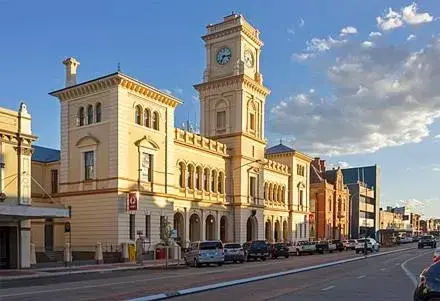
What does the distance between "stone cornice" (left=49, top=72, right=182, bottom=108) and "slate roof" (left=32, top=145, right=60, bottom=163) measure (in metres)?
8.81

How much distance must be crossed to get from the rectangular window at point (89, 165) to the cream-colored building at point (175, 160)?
9 centimetres

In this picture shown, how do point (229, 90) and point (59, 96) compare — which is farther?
point (229, 90)

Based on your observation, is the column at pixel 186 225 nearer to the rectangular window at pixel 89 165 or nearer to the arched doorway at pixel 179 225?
the arched doorway at pixel 179 225

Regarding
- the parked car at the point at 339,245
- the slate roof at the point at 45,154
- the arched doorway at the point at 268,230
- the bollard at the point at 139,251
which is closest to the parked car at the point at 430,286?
the bollard at the point at 139,251

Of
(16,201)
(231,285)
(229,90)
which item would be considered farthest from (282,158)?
(231,285)

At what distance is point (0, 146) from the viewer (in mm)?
33469

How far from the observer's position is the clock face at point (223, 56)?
70.2 metres

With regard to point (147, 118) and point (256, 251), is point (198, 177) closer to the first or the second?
point (147, 118)

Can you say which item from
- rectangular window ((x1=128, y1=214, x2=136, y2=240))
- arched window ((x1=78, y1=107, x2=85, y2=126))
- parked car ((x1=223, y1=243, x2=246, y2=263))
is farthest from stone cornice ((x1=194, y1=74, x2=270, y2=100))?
parked car ((x1=223, y1=243, x2=246, y2=263))

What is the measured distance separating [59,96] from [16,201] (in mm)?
19639

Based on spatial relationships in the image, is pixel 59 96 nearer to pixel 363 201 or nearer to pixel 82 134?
pixel 82 134

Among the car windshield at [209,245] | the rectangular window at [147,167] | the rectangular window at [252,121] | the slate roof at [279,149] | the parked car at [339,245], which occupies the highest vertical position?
the rectangular window at [252,121]

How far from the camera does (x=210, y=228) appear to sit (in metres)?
63.4

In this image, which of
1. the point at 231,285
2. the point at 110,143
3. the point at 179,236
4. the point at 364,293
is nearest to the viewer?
the point at 364,293
